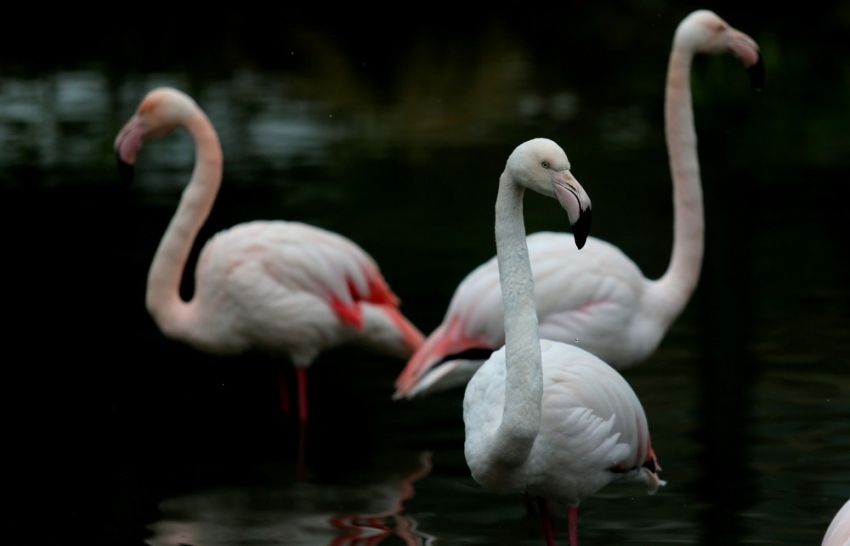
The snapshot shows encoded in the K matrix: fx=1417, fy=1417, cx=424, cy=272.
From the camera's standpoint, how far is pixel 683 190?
5957 millimetres

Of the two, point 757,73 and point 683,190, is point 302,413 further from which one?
point 757,73

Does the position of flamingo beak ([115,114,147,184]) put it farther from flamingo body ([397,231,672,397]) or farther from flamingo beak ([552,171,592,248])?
flamingo beak ([552,171,592,248])

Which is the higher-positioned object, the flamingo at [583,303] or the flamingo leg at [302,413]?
the flamingo at [583,303]

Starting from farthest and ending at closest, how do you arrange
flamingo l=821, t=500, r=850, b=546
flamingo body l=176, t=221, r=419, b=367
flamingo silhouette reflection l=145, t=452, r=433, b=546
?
1. flamingo body l=176, t=221, r=419, b=367
2. flamingo silhouette reflection l=145, t=452, r=433, b=546
3. flamingo l=821, t=500, r=850, b=546

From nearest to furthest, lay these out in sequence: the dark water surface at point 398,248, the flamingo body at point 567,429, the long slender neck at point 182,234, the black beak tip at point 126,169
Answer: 1. the flamingo body at point 567,429
2. the dark water surface at point 398,248
3. the long slender neck at point 182,234
4. the black beak tip at point 126,169

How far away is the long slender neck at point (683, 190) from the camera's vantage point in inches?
232

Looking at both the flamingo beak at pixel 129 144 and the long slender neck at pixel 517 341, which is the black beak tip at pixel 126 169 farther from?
the long slender neck at pixel 517 341

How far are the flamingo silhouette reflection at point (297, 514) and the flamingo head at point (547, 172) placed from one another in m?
1.57

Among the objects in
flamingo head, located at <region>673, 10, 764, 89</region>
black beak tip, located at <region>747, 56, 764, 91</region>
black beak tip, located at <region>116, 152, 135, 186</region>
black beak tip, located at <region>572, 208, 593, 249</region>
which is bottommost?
black beak tip, located at <region>572, 208, 593, 249</region>

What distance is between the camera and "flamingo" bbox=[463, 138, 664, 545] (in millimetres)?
3785

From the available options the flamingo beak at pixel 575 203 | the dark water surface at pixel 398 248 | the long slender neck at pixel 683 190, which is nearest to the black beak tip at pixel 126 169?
the dark water surface at pixel 398 248

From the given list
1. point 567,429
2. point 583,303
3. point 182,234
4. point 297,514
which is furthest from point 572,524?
point 182,234

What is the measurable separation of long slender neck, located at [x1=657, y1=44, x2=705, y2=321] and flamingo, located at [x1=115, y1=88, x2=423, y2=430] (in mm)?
1256

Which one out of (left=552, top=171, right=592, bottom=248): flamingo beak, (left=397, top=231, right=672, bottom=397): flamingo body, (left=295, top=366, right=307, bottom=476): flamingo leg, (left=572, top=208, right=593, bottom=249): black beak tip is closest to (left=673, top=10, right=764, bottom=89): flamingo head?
(left=397, top=231, right=672, bottom=397): flamingo body
